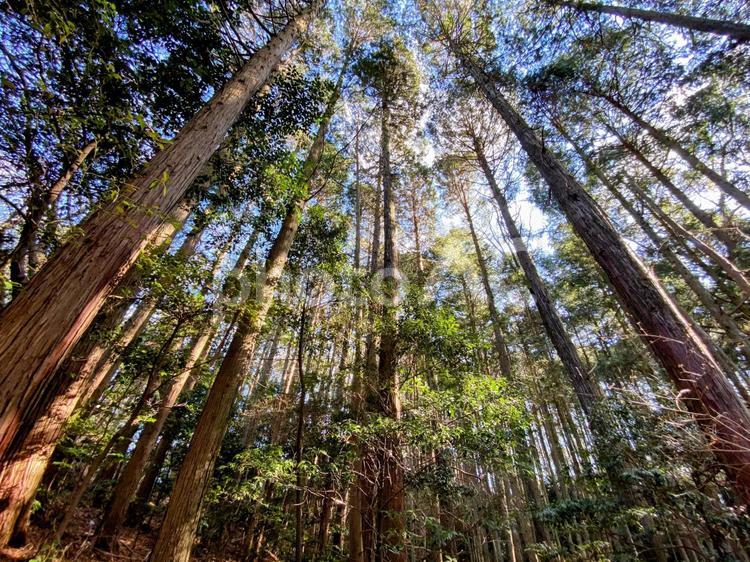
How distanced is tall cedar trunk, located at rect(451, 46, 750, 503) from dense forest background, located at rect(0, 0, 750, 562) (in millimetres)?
22

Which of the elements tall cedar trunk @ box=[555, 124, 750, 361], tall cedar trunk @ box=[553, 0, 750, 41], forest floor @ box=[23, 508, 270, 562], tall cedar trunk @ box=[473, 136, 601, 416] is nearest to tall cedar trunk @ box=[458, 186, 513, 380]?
tall cedar trunk @ box=[473, 136, 601, 416]

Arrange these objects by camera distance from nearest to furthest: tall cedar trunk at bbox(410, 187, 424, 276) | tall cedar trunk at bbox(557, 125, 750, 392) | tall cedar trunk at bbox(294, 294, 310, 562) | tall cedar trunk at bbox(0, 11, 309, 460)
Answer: tall cedar trunk at bbox(0, 11, 309, 460) < tall cedar trunk at bbox(294, 294, 310, 562) < tall cedar trunk at bbox(557, 125, 750, 392) < tall cedar trunk at bbox(410, 187, 424, 276)

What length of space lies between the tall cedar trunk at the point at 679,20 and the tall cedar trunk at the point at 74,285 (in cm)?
687

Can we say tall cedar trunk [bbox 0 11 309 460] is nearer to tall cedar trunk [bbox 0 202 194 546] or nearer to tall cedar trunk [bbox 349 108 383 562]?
tall cedar trunk [bbox 0 202 194 546]

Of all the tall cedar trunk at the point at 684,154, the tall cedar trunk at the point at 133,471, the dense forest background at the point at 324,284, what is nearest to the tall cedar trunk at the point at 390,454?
the dense forest background at the point at 324,284

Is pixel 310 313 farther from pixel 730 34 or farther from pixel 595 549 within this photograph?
pixel 730 34

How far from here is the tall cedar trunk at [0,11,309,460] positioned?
4.42 ft

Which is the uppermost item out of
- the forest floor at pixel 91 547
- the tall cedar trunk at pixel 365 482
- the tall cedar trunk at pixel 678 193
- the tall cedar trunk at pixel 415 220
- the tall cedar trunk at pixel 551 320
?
the tall cedar trunk at pixel 415 220

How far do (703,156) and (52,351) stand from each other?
12.1 metres

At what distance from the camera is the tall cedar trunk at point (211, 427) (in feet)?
8.36

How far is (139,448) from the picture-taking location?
5398mm

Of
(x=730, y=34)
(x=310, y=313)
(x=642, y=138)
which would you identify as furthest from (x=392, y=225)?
(x=642, y=138)

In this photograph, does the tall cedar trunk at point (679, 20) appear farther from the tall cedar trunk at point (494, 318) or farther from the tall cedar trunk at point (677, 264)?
the tall cedar trunk at point (494, 318)

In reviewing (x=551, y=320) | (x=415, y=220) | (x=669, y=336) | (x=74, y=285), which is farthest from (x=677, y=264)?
(x=74, y=285)
